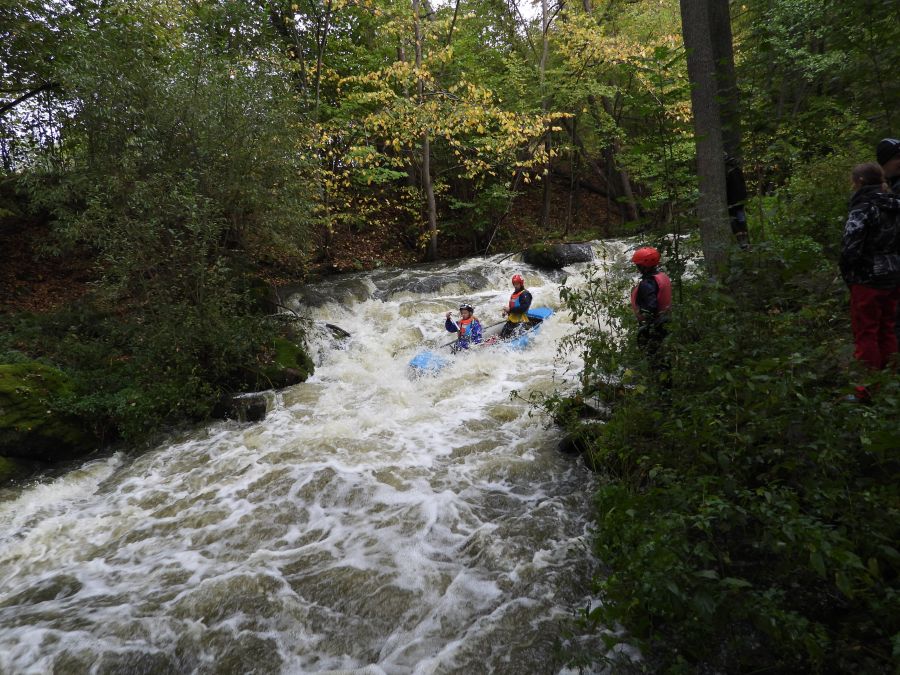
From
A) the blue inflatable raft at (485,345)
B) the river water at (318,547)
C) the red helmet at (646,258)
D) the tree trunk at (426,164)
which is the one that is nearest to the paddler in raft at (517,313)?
the blue inflatable raft at (485,345)

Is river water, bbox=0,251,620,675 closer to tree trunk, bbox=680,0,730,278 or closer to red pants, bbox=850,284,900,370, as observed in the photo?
red pants, bbox=850,284,900,370

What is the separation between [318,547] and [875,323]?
172 inches

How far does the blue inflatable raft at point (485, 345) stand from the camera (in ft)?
26.7

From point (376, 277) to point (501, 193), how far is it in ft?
16.7

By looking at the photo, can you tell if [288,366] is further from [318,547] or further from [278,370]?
[318,547]

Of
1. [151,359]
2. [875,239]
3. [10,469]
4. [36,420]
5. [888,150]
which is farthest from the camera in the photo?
[151,359]

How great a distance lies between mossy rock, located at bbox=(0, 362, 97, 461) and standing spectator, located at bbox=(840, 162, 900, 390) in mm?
8048

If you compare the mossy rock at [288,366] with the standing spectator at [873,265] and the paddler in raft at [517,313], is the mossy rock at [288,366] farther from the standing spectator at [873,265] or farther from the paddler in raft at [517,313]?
the standing spectator at [873,265]

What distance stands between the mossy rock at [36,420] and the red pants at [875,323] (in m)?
8.06

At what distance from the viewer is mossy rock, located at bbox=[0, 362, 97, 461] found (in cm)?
577

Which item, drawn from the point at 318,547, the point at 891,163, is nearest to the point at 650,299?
the point at 891,163

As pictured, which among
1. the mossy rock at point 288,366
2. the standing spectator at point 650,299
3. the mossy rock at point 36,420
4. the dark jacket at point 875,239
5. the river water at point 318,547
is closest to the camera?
the river water at point 318,547

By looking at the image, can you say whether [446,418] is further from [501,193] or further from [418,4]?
[418,4]

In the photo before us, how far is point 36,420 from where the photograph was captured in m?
5.93
